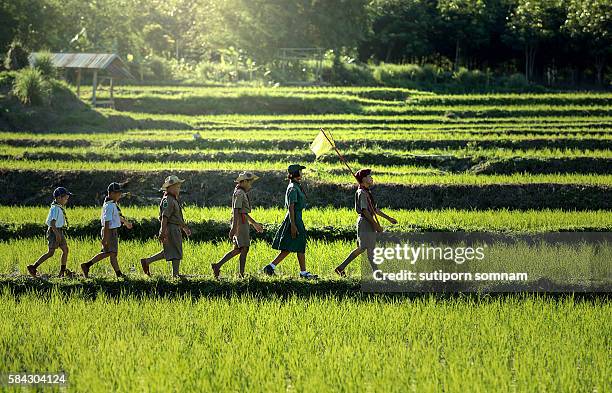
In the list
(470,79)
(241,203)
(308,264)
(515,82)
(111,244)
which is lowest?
(308,264)

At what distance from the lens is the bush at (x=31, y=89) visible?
25188 mm

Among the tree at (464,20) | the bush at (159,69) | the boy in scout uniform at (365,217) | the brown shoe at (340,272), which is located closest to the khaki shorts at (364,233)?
the boy in scout uniform at (365,217)

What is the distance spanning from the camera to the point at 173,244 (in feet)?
31.3

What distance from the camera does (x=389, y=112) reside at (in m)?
27.3

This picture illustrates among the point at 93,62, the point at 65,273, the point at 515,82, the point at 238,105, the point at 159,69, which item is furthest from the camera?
the point at 159,69

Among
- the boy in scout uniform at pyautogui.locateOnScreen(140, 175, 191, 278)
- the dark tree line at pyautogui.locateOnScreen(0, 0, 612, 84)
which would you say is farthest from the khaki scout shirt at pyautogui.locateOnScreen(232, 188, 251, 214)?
the dark tree line at pyautogui.locateOnScreen(0, 0, 612, 84)

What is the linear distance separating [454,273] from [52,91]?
19.1 meters

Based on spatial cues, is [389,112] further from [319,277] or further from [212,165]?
[319,277]

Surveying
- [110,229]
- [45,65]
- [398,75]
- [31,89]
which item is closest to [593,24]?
[398,75]

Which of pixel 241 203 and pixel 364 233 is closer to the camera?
pixel 364 233

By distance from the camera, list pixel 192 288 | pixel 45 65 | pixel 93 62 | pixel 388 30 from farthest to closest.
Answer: pixel 388 30
pixel 93 62
pixel 45 65
pixel 192 288

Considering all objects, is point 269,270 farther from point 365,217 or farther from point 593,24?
point 593,24

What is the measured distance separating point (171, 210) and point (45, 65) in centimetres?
1998

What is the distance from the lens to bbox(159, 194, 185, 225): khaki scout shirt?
31.1ft
